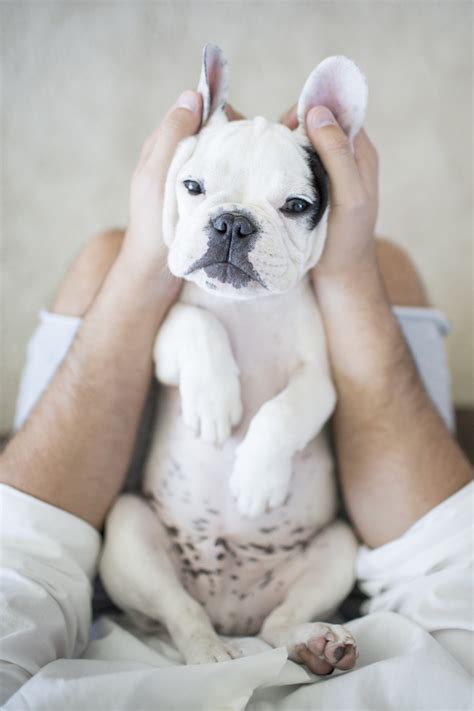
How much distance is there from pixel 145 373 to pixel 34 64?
99 cm

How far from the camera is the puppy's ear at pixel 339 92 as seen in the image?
1.08 metres

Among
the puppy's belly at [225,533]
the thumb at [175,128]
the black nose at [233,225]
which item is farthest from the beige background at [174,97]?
the puppy's belly at [225,533]

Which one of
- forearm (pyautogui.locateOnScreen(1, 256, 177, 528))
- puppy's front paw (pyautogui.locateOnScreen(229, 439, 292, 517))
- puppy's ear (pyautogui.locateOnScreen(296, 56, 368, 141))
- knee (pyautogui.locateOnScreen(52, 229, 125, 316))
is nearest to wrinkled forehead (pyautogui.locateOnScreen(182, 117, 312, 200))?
puppy's ear (pyautogui.locateOnScreen(296, 56, 368, 141))

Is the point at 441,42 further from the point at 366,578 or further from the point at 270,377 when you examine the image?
the point at 366,578

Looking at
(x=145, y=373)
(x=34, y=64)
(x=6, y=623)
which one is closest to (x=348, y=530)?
(x=145, y=373)

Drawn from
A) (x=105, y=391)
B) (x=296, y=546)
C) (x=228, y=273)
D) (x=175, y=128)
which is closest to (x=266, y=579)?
(x=296, y=546)

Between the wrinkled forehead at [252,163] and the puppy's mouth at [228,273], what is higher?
the wrinkled forehead at [252,163]

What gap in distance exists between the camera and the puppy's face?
3.21ft

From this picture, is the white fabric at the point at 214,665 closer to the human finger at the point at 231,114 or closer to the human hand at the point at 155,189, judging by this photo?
the human hand at the point at 155,189

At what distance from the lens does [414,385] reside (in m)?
1.33

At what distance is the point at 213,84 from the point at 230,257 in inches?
13.7

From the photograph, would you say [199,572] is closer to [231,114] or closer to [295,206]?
[295,206]

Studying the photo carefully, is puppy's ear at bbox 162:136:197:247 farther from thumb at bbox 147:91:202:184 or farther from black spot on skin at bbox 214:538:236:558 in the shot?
black spot on skin at bbox 214:538:236:558

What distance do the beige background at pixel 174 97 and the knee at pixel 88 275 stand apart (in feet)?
1.33
